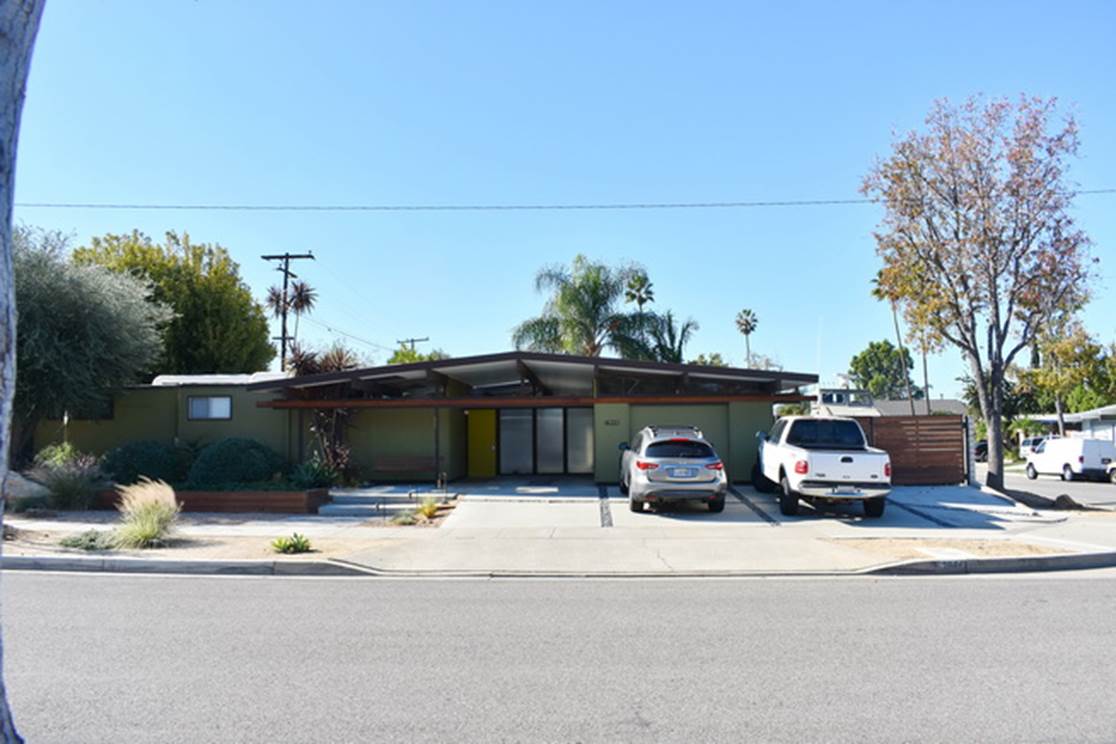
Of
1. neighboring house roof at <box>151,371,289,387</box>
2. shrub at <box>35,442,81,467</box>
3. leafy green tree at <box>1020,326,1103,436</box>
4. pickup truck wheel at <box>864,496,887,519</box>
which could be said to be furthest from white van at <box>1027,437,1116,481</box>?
shrub at <box>35,442,81,467</box>

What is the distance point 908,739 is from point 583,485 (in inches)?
656

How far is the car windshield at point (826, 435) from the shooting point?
52.6ft

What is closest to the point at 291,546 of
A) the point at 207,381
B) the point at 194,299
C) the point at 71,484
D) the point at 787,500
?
the point at 71,484

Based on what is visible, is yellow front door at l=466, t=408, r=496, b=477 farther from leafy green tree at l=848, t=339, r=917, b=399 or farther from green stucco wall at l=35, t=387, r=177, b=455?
leafy green tree at l=848, t=339, r=917, b=399

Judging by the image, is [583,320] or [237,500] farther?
[583,320]

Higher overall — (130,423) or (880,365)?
(880,365)

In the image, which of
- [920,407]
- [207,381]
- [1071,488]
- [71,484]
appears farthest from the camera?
[920,407]

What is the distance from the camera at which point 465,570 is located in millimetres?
10977

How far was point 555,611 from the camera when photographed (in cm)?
831

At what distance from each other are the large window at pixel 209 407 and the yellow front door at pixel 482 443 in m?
6.98

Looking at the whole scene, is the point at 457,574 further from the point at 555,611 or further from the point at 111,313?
the point at 111,313

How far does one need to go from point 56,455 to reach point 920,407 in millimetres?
66451

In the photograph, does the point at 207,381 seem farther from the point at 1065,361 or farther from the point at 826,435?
the point at 1065,361

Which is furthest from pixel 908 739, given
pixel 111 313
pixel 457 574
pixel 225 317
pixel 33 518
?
pixel 225 317
